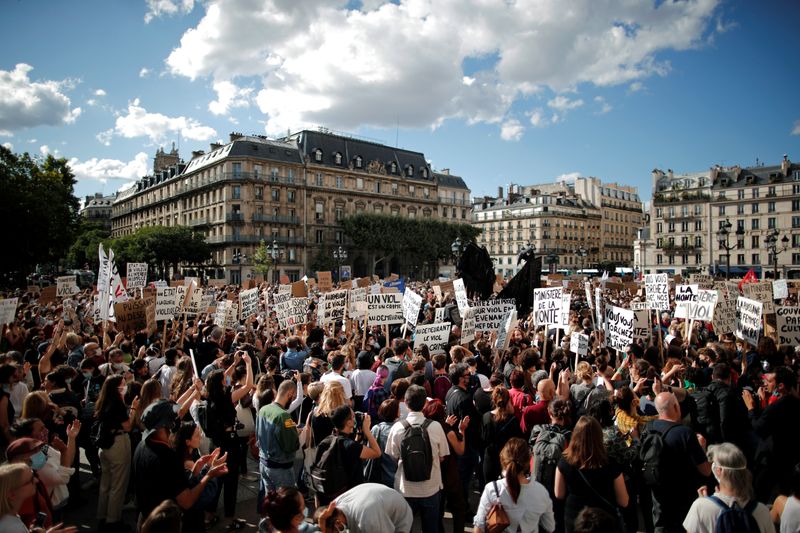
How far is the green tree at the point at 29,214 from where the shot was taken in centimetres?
3002

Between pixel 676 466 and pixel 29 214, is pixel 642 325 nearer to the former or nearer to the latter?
pixel 676 466

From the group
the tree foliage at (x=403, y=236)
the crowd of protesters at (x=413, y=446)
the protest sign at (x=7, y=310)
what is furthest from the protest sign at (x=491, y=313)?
the tree foliage at (x=403, y=236)

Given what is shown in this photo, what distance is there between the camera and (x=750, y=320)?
8.45m

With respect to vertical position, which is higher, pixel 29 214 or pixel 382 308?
pixel 29 214

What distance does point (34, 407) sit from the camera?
4.62 metres

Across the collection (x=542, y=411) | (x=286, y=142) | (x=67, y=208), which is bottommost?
(x=542, y=411)

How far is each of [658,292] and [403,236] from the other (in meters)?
54.5

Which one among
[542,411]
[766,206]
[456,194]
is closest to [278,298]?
[542,411]

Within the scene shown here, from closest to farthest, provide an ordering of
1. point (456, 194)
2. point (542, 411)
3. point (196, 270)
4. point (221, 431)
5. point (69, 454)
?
point (69, 454) → point (542, 411) → point (221, 431) → point (196, 270) → point (456, 194)

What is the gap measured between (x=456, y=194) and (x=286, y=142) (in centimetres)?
2674

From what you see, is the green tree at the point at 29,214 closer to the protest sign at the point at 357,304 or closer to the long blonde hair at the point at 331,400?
the protest sign at the point at 357,304

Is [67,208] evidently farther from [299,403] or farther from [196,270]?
[299,403]

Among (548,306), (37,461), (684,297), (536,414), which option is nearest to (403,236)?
(684,297)

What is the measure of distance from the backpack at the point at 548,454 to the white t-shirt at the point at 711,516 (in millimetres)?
1046
